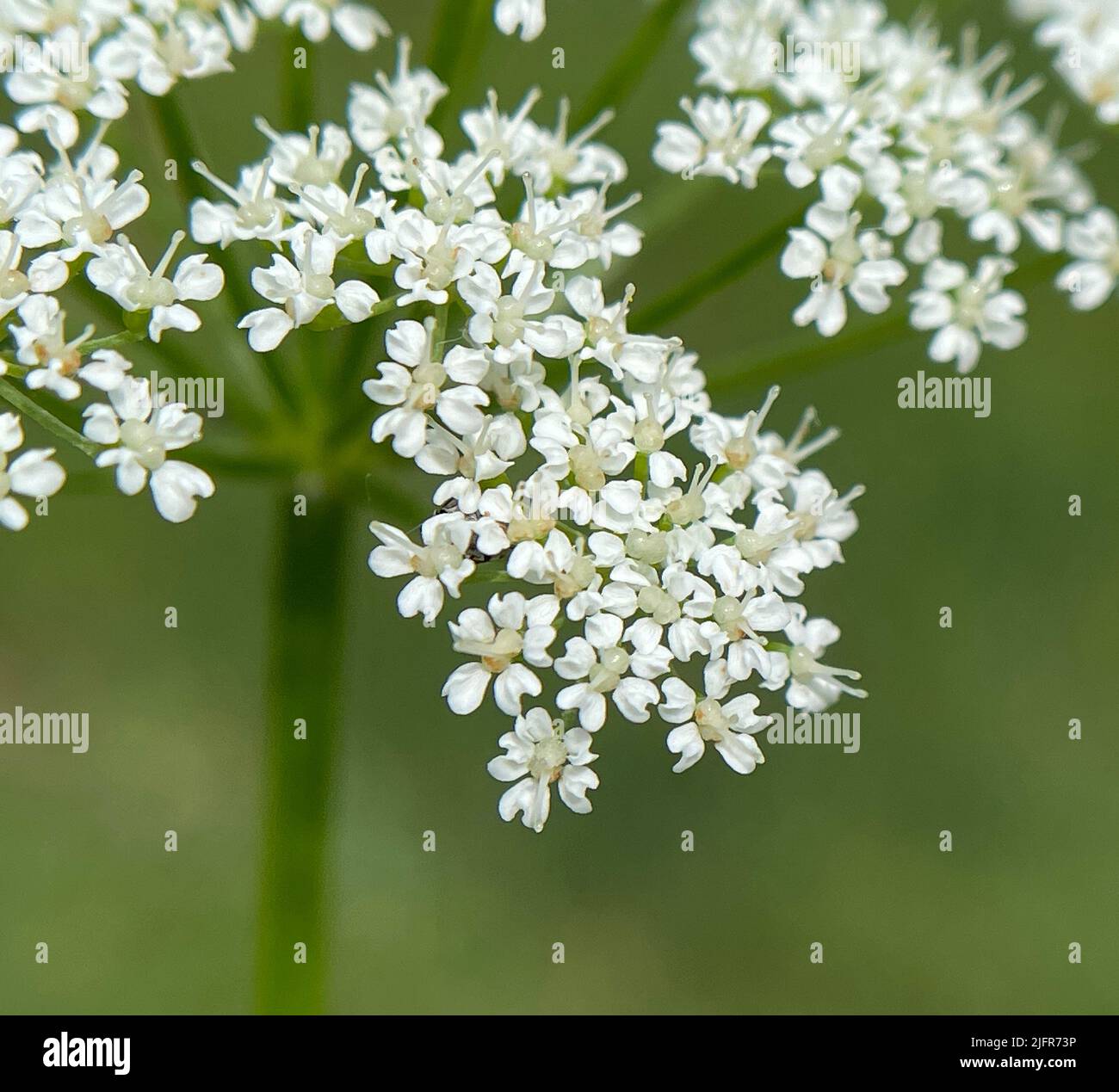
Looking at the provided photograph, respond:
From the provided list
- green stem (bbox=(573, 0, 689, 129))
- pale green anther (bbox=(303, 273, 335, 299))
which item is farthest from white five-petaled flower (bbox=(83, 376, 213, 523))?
green stem (bbox=(573, 0, 689, 129))

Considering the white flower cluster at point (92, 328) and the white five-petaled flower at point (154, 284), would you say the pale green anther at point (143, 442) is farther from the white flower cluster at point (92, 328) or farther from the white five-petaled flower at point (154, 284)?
the white five-petaled flower at point (154, 284)

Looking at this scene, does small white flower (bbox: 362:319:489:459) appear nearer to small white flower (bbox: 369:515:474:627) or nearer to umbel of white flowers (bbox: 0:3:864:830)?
umbel of white flowers (bbox: 0:3:864:830)

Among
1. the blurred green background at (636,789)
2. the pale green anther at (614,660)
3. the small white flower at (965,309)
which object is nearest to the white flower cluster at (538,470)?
the pale green anther at (614,660)

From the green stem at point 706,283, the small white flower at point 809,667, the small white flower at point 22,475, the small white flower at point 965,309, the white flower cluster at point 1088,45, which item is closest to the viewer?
the small white flower at point 22,475

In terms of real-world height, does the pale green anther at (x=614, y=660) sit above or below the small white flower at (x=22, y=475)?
below

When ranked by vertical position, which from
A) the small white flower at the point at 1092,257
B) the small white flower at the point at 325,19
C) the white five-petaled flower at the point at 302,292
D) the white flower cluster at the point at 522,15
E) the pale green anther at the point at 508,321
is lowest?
the pale green anther at the point at 508,321

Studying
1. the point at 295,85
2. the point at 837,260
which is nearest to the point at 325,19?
the point at 295,85
